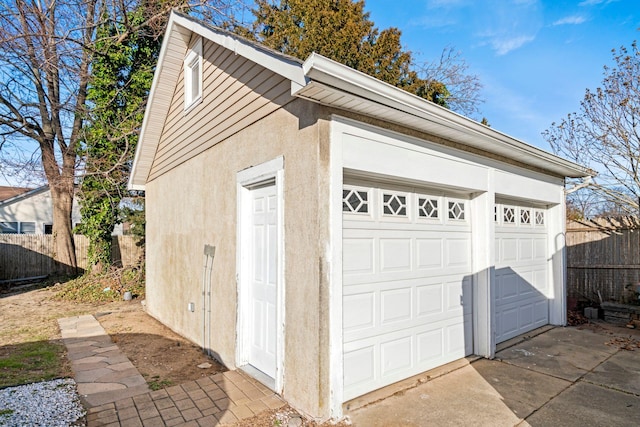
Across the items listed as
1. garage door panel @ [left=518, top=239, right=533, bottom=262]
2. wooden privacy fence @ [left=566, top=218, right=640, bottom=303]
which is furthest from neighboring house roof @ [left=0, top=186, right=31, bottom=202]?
wooden privacy fence @ [left=566, top=218, right=640, bottom=303]

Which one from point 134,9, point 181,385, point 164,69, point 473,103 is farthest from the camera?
point 473,103

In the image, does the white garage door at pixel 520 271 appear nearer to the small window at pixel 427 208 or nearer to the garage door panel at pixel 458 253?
the garage door panel at pixel 458 253

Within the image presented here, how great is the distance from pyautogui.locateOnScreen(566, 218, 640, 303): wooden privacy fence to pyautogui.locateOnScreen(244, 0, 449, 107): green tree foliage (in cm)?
728

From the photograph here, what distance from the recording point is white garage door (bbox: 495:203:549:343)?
5.74 metres

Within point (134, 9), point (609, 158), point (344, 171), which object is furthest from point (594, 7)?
point (134, 9)

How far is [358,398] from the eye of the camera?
12.2 feet

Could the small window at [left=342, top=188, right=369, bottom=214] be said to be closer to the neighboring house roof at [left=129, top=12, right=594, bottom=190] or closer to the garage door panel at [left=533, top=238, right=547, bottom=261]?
the neighboring house roof at [left=129, top=12, right=594, bottom=190]

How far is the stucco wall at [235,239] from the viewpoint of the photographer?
3.36m

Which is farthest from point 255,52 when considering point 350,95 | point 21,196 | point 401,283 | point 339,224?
point 21,196

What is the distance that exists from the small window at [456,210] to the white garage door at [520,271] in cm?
98

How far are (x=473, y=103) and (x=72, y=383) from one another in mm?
16668

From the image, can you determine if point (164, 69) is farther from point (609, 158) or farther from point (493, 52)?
point (609, 158)

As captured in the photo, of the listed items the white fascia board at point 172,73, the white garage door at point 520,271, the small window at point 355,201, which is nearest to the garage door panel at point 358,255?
the small window at point 355,201

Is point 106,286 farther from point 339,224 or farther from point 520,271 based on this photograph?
point 520,271
